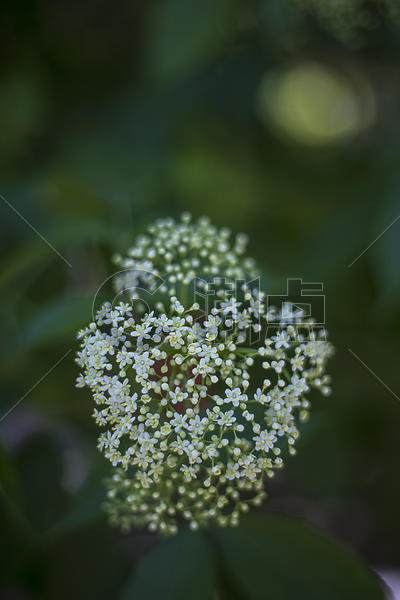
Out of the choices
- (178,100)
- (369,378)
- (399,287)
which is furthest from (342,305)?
(178,100)

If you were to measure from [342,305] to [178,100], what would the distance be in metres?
2.48

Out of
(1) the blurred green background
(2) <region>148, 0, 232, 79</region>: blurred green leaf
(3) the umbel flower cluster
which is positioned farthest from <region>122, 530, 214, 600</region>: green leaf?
(2) <region>148, 0, 232, 79</region>: blurred green leaf

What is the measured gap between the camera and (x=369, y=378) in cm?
374

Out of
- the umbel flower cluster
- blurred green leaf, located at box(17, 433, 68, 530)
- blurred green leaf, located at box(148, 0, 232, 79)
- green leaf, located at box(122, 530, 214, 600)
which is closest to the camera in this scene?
the umbel flower cluster

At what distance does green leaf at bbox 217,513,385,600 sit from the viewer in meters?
2.24

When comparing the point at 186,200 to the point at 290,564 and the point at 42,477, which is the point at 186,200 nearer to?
the point at 42,477

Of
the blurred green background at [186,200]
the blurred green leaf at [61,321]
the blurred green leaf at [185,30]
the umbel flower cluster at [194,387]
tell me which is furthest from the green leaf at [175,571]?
the blurred green leaf at [185,30]

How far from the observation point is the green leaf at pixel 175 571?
2.22 meters

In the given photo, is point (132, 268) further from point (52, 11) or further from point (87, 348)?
point (52, 11)

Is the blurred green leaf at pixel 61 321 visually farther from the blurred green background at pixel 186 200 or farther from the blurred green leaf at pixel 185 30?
the blurred green leaf at pixel 185 30

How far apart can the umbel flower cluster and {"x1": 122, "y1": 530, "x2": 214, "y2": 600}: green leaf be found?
0.22 meters

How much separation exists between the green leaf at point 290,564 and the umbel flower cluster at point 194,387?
0.96ft

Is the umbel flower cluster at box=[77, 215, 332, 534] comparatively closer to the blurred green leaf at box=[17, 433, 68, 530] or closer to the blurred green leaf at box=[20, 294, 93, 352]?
the blurred green leaf at box=[20, 294, 93, 352]

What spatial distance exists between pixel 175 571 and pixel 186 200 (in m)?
3.20
